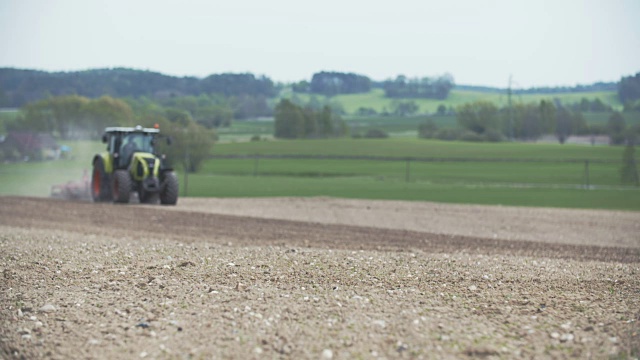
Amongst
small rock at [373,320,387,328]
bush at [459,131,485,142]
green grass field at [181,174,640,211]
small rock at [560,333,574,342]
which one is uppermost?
bush at [459,131,485,142]

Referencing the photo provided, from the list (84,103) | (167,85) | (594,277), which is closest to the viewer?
(594,277)

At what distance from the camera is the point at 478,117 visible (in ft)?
285

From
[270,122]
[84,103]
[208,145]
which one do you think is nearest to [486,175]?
[208,145]

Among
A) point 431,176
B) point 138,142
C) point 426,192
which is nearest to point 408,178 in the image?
point 431,176

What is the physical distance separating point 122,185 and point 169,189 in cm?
156

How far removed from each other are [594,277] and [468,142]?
2761 inches

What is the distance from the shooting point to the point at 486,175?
153 feet

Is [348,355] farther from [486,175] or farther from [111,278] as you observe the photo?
[486,175]

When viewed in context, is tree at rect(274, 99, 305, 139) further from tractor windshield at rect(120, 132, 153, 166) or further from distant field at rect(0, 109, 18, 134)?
tractor windshield at rect(120, 132, 153, 166)

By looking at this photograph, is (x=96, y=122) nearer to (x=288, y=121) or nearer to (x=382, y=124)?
(x=288, y=121)

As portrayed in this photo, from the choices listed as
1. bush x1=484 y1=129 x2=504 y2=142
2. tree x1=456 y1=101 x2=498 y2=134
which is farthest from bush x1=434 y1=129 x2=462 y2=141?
bush x1=484 y1=129 x2=504 y2=142

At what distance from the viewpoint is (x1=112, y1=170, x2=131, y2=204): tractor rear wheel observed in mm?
25812

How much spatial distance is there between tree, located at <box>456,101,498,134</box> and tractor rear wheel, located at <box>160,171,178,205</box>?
60.0m

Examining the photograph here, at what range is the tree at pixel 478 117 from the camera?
84250 mm
